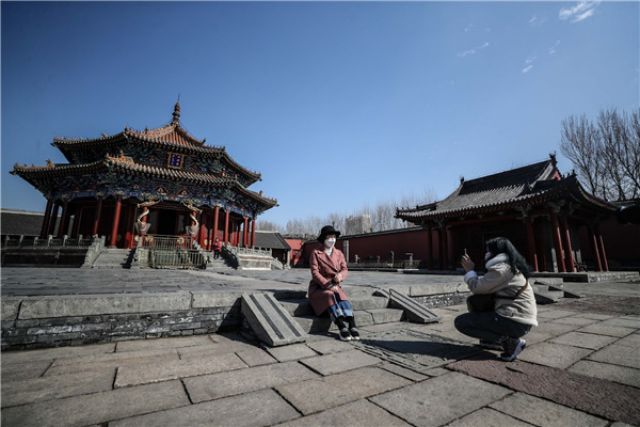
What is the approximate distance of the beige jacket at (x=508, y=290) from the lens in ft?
8.52

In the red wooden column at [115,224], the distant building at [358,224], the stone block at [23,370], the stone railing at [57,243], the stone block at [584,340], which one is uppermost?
the distant building at [358,224]

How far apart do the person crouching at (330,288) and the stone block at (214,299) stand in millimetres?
1001

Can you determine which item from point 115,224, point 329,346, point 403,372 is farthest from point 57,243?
point 403,372

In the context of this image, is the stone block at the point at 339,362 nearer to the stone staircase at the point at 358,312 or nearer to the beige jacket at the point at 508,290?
the stone staircase at the point at 358,312

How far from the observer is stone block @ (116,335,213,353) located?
2.77 metres

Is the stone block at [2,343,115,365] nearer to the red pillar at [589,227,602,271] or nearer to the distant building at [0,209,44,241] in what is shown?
the red pillar at [589,227,602,271]

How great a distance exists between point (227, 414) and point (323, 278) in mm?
2125

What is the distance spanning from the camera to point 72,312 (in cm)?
281

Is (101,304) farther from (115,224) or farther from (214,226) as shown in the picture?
(115,224)

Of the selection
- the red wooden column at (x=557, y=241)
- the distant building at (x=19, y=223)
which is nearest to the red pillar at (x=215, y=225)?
the red wooden column at (x=557, y=241)

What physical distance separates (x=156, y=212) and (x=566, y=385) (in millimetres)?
20806

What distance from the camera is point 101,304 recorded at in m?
2.91

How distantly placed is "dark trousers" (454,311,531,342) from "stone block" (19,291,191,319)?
3.12 meters

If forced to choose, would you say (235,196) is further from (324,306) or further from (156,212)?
(324,306)
